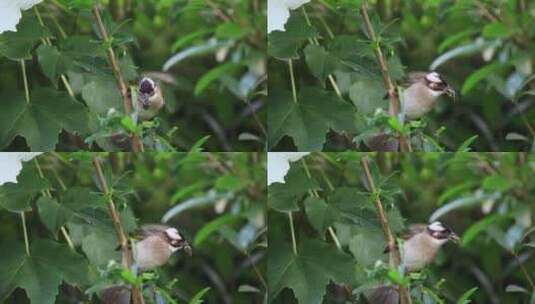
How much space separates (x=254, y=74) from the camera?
240cm

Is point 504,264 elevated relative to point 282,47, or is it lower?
lower

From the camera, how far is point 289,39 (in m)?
2.39

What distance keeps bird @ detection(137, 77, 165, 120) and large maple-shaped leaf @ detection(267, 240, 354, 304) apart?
423 mm

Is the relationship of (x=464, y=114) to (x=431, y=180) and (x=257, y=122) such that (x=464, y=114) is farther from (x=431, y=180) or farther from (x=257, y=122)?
(x=257, y=122)

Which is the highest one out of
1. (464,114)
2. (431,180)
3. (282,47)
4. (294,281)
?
(282,47)

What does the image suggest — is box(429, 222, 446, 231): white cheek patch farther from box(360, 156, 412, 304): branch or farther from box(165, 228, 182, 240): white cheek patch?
box(165, 228, 182, 240): white cheek patch

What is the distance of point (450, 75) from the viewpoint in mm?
2430

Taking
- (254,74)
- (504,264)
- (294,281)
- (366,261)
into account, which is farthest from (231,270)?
(504,264)

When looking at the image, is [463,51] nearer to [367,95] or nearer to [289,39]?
[367,95]

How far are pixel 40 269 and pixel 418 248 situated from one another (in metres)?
0.89

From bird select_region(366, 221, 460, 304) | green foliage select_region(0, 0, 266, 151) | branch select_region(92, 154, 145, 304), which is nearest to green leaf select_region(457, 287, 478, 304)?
bird select_region(366, 221, 460, 304)

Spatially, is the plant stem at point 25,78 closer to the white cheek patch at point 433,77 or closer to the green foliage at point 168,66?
the green foliage at point 168,66

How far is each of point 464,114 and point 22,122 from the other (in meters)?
1.05

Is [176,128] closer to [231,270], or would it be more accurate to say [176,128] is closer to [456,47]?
[231,270]
